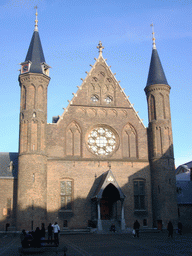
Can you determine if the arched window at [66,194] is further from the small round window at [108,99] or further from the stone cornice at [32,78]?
the stone cornice at [32,78]

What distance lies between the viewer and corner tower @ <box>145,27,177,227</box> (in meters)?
35.9

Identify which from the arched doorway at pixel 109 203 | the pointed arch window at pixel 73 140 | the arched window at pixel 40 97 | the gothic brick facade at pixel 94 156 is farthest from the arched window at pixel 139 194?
the arched window at pixel 40 97

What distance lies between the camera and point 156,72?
41.1 meters

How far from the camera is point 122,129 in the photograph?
3872 centimetres

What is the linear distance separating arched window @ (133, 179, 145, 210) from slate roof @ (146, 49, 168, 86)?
12.3m

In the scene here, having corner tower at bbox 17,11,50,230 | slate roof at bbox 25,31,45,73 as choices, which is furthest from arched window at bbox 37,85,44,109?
slate roof at bbox 25,31,45,73

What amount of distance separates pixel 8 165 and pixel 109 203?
12.1 m

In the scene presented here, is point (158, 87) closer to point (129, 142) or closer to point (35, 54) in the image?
point (129, 142)

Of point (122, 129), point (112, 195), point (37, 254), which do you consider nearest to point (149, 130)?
point (122, 129)

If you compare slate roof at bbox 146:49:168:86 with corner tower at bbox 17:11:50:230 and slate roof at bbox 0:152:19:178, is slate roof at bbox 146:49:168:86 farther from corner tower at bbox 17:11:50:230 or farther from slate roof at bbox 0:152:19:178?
slate roof at bbox 0:152:19:178

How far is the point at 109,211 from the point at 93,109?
1176 cm

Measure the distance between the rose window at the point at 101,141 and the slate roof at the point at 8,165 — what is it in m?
8.81

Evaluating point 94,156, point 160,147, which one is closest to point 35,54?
point 94,156

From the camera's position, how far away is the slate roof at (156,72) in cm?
4056
